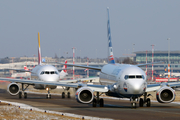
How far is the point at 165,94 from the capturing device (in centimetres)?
2955

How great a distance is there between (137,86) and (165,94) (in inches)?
130

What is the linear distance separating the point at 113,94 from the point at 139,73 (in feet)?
13.8

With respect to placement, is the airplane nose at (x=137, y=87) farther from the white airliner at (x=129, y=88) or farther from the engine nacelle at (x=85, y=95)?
the engine nacelle at (x=85, y=95)

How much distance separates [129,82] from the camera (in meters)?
28.0

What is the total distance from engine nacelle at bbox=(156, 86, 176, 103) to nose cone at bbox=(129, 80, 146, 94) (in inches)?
80.8

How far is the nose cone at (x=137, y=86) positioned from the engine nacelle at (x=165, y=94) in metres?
2.05

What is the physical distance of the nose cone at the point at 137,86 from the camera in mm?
27555

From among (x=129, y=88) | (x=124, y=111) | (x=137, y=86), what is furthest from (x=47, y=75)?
(x=124, y=111)

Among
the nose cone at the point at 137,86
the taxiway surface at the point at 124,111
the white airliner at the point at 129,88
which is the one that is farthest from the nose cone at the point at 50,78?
the nose cone at the point at 137,86

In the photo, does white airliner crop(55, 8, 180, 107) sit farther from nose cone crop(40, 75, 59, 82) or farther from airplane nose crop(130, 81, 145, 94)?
nose cone crop(40, 75, 59, 82)

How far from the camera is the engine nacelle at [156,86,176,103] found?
2928 cm

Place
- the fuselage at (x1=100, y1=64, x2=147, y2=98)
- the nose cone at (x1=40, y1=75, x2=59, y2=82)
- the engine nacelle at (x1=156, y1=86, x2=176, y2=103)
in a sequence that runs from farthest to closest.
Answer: the nose cone at (x1=40, y1=75, x2=59, y2=82)
the engine nacelle at (x1=156, y1=86, x2=176, y2=103)
the fuselage at (x1=100, y1=64, x2=147, y2=98)

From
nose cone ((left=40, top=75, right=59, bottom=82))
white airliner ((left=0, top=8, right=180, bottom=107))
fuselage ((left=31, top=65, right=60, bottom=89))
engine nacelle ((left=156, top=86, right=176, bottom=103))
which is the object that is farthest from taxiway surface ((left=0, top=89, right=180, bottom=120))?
fuselage ((left=31, top=65, right=60, bottom=89))

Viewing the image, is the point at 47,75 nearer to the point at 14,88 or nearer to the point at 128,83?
the point at 14,88
